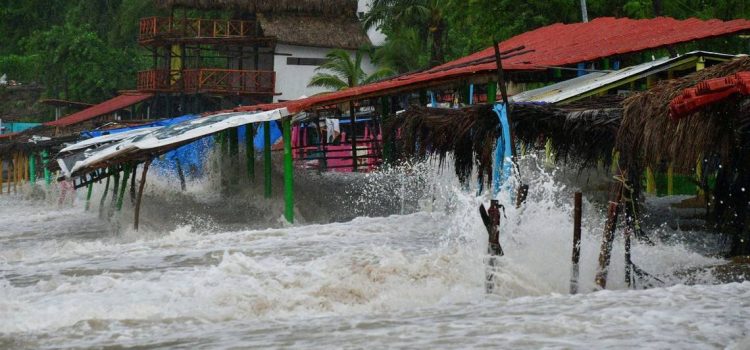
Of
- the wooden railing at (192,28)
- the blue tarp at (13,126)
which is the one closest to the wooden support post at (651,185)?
the wooden railing at (192,28)

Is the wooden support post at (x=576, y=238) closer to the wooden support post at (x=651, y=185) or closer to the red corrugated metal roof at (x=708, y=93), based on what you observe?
the red corrugated metal roof at (x=708, y=93)

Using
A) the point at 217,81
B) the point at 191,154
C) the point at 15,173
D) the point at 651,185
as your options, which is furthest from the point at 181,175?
the point at 15,173

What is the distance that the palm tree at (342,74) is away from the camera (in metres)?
34.9

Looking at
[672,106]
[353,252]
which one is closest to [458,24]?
[353,252]

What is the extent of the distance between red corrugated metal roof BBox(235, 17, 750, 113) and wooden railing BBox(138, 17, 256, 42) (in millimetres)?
17585

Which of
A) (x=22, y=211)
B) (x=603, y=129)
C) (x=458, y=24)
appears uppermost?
(x=458, y=24)

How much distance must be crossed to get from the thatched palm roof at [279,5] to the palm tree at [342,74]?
1988 millimetres

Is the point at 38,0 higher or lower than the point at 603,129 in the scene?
higher

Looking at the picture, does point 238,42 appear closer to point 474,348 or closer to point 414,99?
point 414,99

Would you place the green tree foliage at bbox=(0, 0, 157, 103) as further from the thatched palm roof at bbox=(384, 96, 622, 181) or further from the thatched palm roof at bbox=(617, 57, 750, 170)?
the thatched palm roof at bbox=(617, 57, 750, 170)

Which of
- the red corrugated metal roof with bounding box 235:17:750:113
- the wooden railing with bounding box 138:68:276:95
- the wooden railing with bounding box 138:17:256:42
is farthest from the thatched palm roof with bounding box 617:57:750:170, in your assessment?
the wooden railing with bounding box 138:17:256:42

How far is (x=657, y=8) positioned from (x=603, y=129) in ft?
42.9

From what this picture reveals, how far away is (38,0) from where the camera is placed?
5147cm

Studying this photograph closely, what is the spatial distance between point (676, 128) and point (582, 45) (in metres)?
9.21
